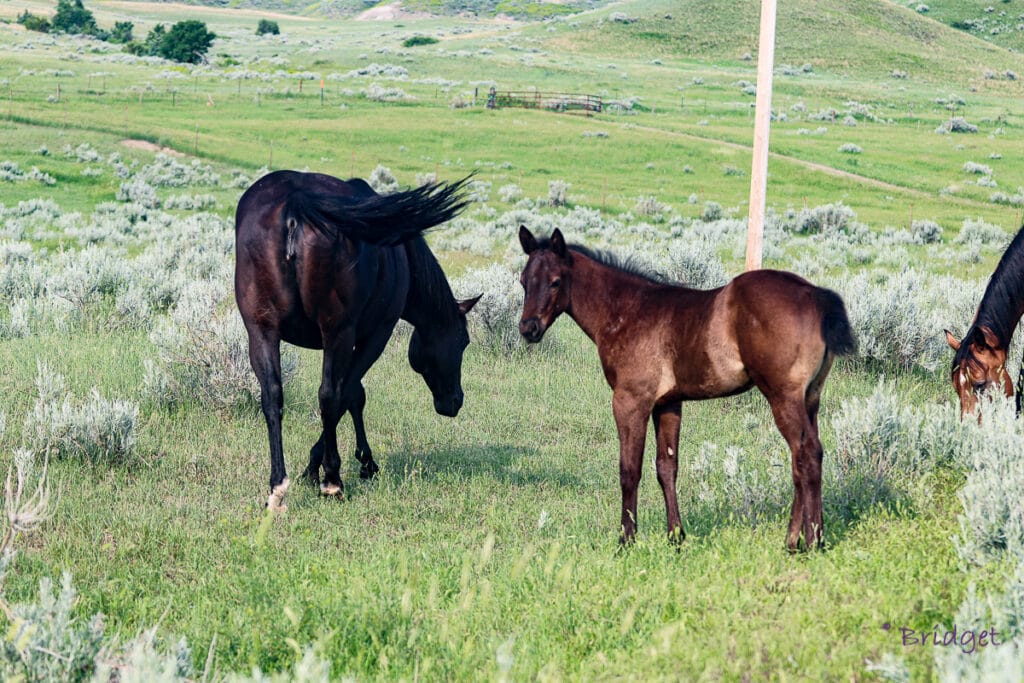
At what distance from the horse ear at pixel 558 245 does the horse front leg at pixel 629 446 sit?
0.93m

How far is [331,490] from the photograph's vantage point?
727cm

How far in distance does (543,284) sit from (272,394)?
7.34 ft

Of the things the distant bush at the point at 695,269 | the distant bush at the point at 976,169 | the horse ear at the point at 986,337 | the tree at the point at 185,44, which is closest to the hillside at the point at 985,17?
the distant bush at the point at 976,169

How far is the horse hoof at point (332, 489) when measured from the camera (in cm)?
727

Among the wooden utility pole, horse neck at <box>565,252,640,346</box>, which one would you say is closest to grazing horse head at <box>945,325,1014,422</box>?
the wooden utility pole

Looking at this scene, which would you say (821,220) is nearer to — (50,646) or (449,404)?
(449,404)

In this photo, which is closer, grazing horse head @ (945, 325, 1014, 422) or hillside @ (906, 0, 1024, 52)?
grazing horse head @ (945, 325, 1014, 422)

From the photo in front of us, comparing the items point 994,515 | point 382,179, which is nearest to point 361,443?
point 994,515

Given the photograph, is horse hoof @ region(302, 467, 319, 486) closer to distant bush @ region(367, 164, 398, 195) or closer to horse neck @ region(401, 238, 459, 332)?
horse neck @ region(401, 238, 459, 332)

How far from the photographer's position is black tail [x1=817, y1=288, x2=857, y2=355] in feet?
16.6

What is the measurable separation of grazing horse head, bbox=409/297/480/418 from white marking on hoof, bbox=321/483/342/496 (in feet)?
5.18

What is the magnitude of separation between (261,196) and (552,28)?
108305 mm

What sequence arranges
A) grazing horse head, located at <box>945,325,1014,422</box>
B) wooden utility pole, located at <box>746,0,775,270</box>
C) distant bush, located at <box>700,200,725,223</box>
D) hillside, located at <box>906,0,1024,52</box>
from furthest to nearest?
1. hillside, located at <box>906,0,1024,52</box>
2. distant bush, located at <box>700,200,725,223</box>
3. wooden utility pole, located at <box>746,0,775,270</box>
4. grazing horse head, located at <box>945,325,1014,422</box>

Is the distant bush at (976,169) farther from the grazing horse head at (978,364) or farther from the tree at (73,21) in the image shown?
the tree at (73,21)
